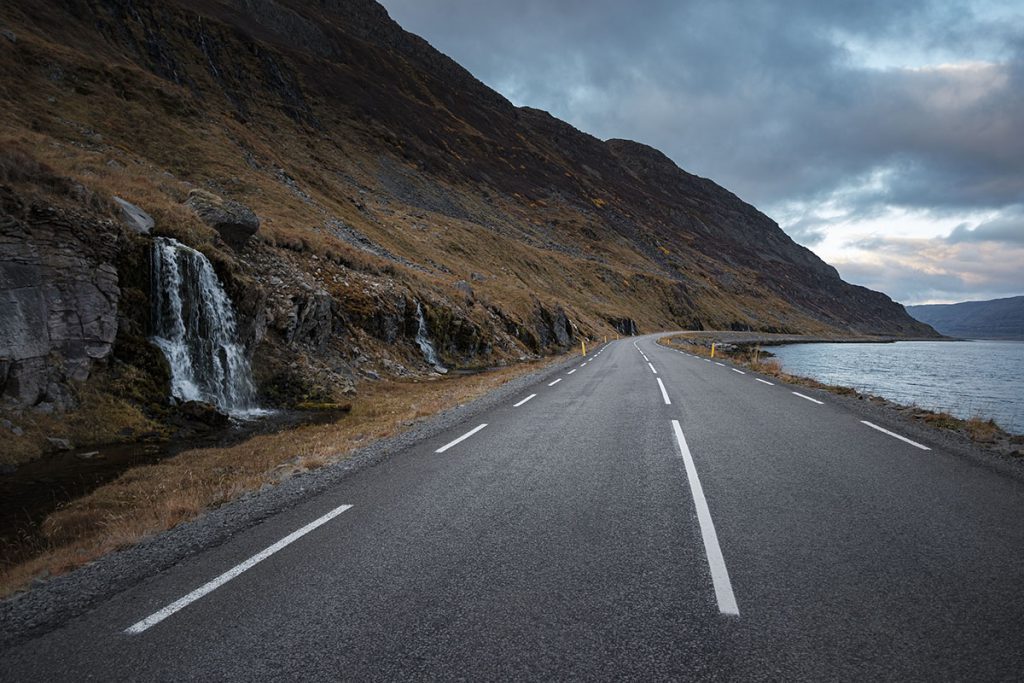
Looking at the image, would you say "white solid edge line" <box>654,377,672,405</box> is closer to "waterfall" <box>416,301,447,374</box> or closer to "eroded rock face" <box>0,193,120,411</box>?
"waterfall" <box>416,301,447,374</box>

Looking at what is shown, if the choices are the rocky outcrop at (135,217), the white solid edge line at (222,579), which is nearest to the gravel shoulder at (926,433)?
the white solid edge line at (222,579)

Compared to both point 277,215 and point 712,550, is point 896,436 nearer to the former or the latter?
point 712,550

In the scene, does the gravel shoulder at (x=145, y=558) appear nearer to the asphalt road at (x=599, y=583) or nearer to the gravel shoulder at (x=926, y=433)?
the asphalt road at (x=599, y=583)

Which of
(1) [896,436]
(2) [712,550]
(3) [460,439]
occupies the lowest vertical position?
(3) [460,439]

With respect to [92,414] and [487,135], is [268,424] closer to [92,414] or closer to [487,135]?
[92,414]

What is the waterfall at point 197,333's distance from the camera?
13172 mm

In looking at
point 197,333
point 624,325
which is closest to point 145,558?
point 197,333

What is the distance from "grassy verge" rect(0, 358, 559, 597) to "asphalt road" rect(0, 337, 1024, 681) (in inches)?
49.1

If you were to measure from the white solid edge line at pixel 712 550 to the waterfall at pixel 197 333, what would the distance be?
11.9 m

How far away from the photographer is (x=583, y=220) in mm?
115000

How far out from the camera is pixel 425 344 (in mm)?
24141

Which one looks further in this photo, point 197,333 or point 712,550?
point 197,333

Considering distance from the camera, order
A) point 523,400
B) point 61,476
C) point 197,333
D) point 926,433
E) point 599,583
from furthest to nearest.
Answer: point 197,333 < point 523,400 < point 926,433 < point 61,476 < point 599,583

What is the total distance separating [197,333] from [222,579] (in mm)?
12632
